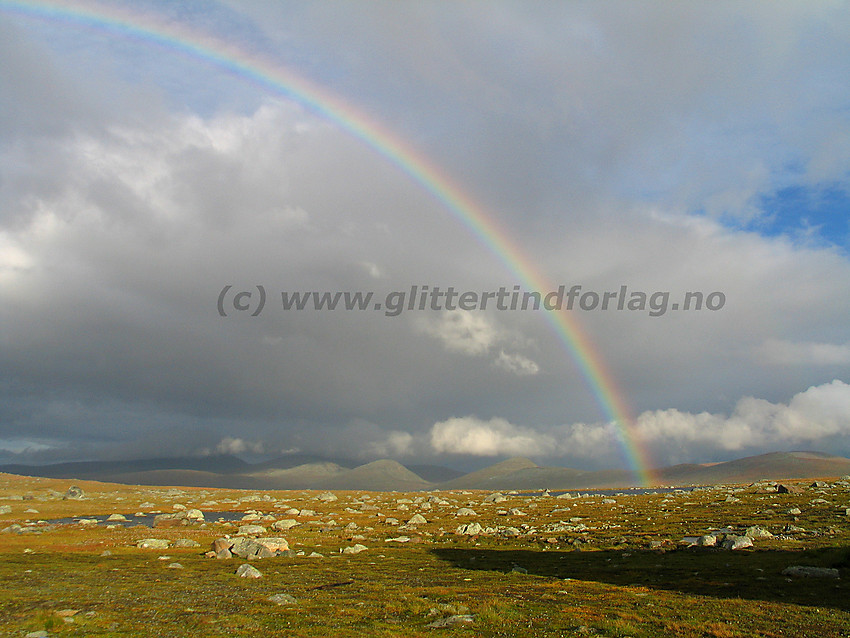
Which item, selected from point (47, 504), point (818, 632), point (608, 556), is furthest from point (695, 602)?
point (47, 504)

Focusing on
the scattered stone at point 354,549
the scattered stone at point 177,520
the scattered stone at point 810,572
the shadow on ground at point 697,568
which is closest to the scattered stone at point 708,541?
the shadow on ground at point 697,568

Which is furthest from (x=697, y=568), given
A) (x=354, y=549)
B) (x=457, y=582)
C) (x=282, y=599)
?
(x=354, y=549)

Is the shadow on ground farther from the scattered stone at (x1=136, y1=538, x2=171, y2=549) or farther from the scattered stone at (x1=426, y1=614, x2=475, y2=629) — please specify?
the scattered stone at (x1=136, y1=538, x2=171, y2=549)

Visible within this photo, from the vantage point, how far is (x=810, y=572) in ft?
128

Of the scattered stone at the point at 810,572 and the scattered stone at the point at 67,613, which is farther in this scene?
the scattered stone at the point at 810,572

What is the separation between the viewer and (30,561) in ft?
193

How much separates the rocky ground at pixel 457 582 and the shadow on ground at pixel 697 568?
190mm

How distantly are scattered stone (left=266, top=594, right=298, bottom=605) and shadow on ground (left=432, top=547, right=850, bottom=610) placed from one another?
2371 cm

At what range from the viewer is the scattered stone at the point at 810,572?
3838cm

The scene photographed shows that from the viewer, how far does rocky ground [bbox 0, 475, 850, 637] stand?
89.9ft

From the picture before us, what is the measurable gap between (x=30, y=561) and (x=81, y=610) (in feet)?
126

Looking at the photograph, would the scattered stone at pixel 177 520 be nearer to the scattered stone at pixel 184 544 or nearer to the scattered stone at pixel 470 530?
the scattered stone at pixel 184 544

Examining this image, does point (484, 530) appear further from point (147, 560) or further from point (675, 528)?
→ point (147, 560)

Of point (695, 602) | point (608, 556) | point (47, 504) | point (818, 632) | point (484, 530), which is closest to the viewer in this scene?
point (818, 632)
